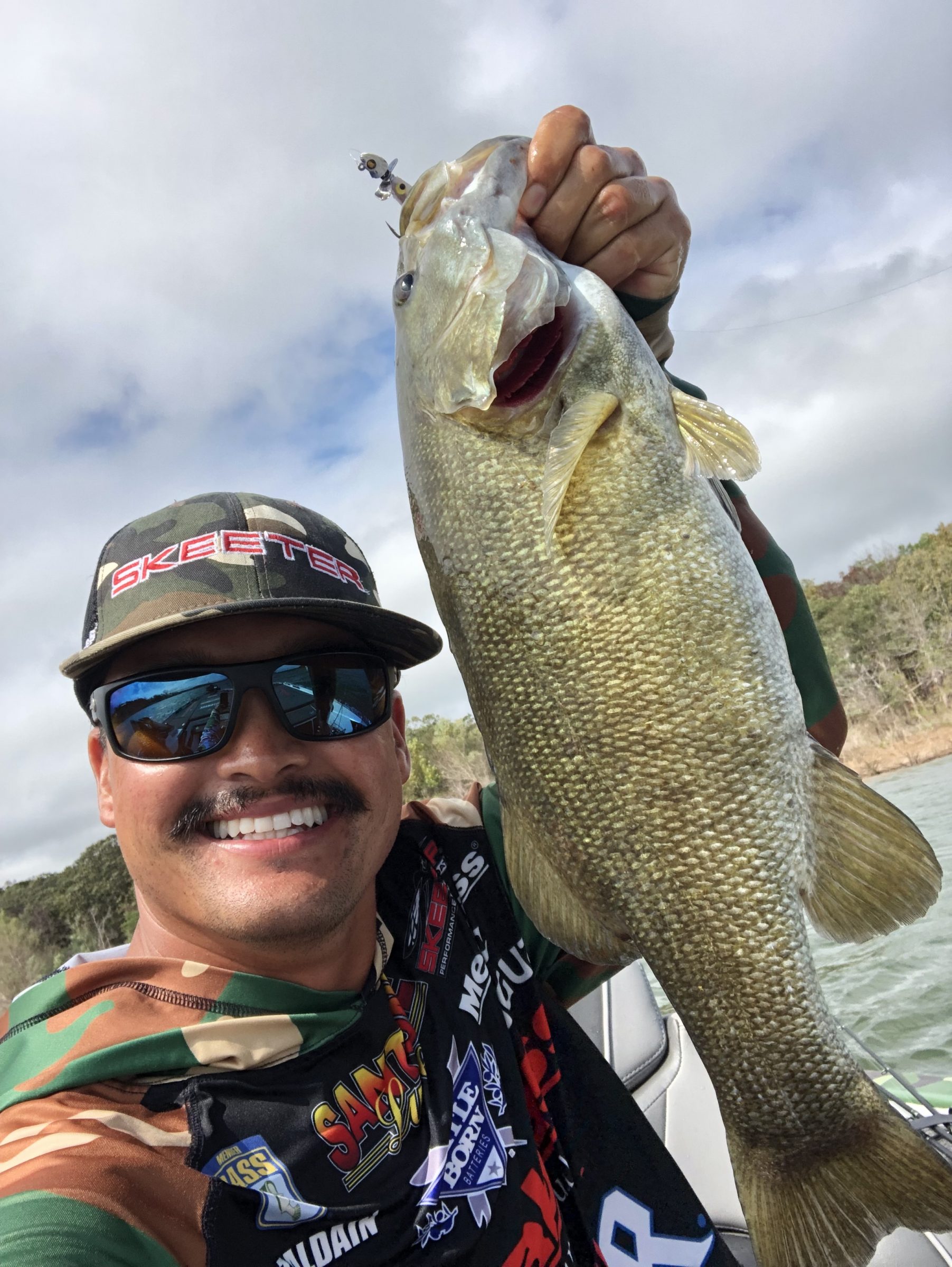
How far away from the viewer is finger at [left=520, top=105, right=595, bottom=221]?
1646 millimetres

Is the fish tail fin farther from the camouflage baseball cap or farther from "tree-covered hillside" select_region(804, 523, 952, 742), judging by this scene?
"tree-covered hillside" select_region(804, 523, 952, 742)

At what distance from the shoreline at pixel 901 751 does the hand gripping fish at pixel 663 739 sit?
20.9 m

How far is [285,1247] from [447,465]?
1.50m

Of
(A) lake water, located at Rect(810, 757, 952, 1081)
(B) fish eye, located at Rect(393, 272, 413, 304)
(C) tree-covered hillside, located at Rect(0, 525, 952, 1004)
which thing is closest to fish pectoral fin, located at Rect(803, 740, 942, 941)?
(B) fish eye, located at Rect(393, 272, 413, 304)

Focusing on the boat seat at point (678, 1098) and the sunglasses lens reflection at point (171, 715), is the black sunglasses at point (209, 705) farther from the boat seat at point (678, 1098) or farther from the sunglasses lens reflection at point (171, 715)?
the boat seat at point (678, 1098)

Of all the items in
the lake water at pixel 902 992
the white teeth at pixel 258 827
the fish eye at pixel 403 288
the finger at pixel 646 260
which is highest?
the fish eye at pixel 403 288

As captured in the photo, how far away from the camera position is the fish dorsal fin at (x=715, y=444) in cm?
171

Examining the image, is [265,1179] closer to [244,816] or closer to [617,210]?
[244,816]

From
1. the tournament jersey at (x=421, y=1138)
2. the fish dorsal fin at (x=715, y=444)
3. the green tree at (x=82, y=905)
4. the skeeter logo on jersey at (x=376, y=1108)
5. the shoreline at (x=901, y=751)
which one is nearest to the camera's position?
the tournament jersey at (x=421, y=1138)

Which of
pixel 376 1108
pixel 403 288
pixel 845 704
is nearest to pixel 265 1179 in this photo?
pixel 376 1108

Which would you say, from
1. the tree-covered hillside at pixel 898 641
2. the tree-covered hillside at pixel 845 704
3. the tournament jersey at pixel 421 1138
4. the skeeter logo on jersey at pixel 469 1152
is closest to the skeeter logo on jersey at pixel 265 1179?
the tournament jersey at pixel 421 1138

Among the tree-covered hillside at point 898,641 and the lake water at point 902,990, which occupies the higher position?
the tree-covered hillside at point 898,641

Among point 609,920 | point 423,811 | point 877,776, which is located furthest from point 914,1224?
point 877,776

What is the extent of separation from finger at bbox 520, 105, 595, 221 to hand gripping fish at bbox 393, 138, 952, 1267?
0.35ft
